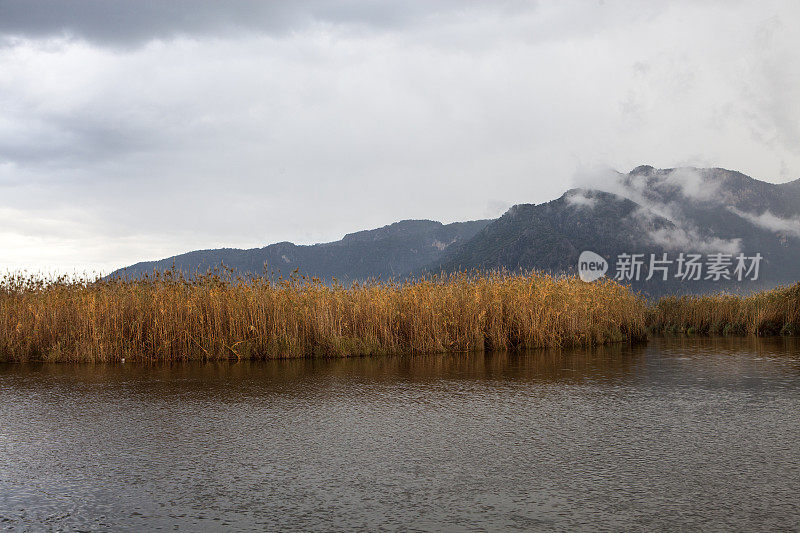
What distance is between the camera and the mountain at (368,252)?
129125mm

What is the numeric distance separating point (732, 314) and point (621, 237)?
364 feet

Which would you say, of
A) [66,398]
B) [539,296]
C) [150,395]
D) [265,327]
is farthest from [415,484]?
[539,296]

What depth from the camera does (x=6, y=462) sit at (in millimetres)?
3889

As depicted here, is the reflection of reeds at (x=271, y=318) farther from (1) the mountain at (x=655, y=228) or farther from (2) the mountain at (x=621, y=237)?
(1) the mountain at (x=655, y=228)

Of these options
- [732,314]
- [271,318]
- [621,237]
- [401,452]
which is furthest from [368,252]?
[401,452]

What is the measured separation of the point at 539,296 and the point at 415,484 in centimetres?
893

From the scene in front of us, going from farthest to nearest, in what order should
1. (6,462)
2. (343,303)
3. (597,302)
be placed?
(597,302) → (343,303) → (6,462)

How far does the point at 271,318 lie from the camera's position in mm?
10102

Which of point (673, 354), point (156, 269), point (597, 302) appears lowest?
point (673, 354)

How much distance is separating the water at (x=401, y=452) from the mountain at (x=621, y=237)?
Result: 85.8m

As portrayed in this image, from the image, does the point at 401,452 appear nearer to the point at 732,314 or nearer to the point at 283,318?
the point at 283,318

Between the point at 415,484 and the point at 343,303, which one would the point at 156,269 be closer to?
the point at 343,303

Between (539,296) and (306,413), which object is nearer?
(306,413)

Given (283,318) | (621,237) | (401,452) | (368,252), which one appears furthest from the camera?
(368,252)
